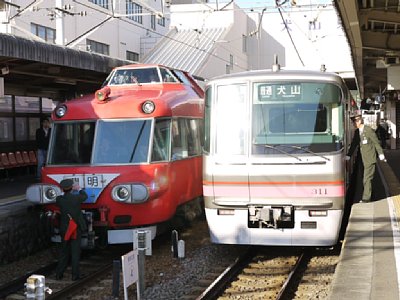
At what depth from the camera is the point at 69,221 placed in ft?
25.7

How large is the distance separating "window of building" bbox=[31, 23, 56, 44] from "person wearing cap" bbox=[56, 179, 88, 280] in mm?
19957

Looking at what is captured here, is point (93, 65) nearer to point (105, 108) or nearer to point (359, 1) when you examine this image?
point (105, 108)

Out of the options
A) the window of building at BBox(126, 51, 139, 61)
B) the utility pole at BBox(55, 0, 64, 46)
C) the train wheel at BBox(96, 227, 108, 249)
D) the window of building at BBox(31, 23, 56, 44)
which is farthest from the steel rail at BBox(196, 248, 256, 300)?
the window of building at BBox(126, 51, 139, 61)

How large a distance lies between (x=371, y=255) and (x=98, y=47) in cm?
2863

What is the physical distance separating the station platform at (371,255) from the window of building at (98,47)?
2462 cm

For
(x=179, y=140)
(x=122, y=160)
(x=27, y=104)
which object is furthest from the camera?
(x=27, y=104)

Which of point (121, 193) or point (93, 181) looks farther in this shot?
point (93, 181)

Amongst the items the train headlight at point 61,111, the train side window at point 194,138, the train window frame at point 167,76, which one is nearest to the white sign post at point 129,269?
the train headlight at point 61,111

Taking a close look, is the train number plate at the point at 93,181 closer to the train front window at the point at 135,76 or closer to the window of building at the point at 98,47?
the train front window at the point at 135,76

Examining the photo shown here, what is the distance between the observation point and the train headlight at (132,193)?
27.3 ft

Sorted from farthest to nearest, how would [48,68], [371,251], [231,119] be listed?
[48,68] → [231,119] → [371,251]

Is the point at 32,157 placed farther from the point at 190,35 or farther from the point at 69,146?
the point at 190,35

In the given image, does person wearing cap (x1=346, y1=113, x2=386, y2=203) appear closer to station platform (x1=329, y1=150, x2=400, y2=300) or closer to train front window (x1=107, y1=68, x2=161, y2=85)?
station platform (x1=329, y1=150, x2=400, y2=300)

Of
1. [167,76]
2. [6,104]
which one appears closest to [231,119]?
[167,76]
